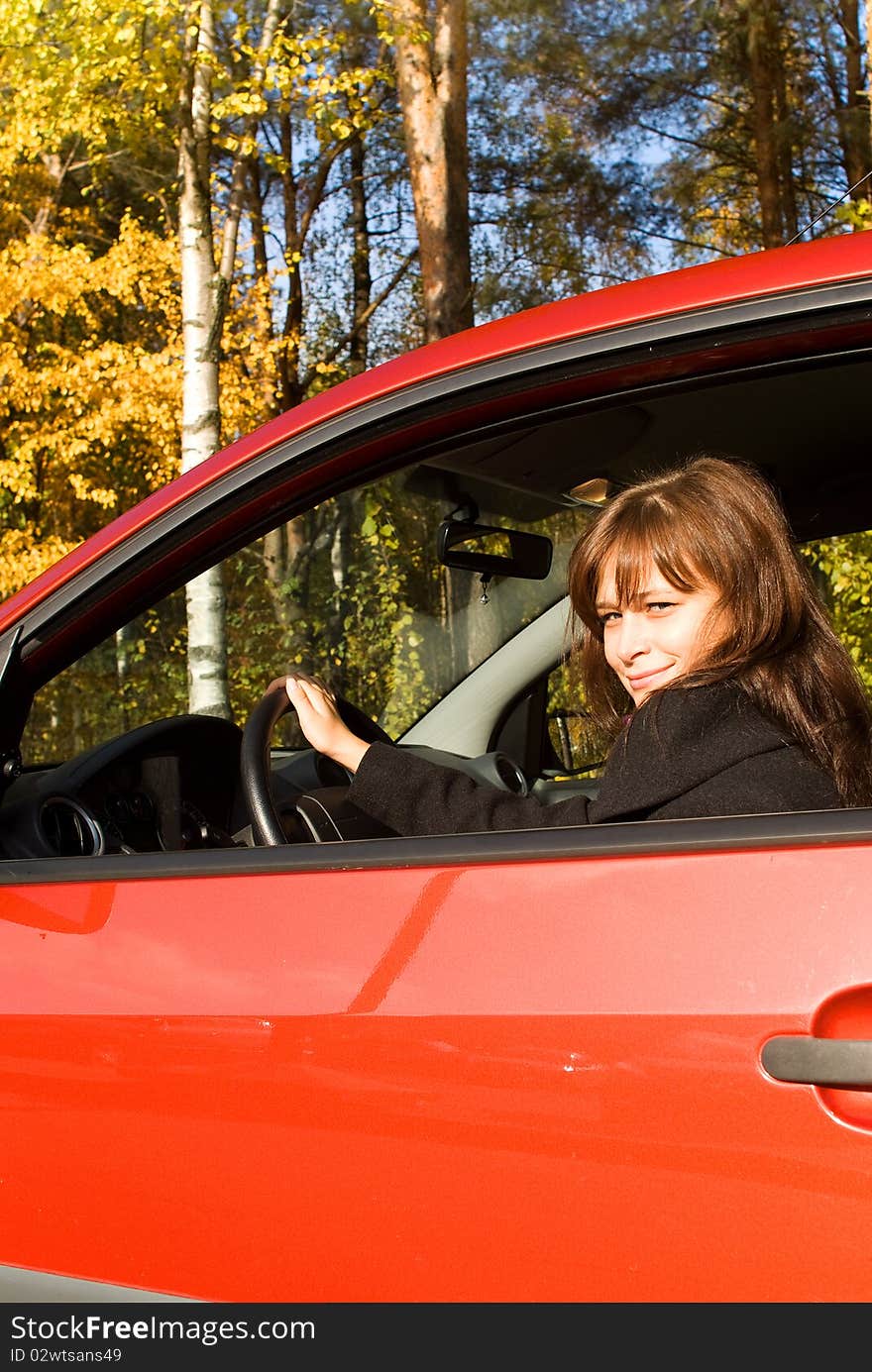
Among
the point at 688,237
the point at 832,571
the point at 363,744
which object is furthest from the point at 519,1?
the point at 363,744

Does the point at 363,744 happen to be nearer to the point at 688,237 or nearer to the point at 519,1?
the point at 519,1

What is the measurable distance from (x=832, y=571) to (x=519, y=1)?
15039mm

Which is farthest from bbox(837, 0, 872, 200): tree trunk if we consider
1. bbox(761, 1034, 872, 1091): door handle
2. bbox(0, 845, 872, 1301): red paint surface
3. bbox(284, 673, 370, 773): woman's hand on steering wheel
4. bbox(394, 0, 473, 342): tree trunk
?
bbox(761, 1034, 872, 1091): door handle

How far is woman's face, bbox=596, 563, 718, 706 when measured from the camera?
175 centimetres

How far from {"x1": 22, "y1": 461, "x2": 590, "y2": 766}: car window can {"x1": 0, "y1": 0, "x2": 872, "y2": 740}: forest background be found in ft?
0.82

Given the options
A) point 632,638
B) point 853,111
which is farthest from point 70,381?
point 632,638

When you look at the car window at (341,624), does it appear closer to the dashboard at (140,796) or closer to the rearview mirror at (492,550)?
the rearview mirror at (492,550)

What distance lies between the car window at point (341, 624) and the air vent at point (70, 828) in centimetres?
69

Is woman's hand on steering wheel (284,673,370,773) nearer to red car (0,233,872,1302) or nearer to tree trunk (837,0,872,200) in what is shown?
red car (0,233,872,1302)

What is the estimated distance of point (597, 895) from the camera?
125 centimetres

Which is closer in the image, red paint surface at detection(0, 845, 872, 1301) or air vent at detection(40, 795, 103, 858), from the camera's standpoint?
red paint surface at detection(0, 845, 872, 1301)

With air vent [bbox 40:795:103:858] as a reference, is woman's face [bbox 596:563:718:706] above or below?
above

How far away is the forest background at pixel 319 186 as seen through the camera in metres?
10.1
